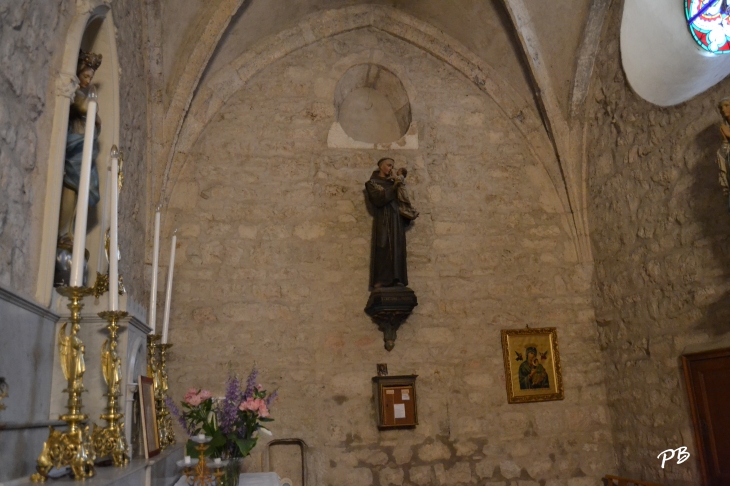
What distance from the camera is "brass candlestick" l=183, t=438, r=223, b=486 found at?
296 cm

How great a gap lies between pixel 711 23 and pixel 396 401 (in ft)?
13.4

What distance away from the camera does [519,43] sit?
6.61 metres

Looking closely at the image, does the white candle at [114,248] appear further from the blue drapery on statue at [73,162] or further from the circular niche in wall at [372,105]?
the circular niche in wall at [372,105]

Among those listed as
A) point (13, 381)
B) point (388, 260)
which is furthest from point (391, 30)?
point (13, 381)

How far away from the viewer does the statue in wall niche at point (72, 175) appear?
309 cm

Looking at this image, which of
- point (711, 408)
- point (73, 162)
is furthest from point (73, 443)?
point (711, 408)

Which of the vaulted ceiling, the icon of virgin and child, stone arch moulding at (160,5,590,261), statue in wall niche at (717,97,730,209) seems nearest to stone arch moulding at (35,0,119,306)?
the vaulted ceiling

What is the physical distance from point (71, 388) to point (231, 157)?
4382mm

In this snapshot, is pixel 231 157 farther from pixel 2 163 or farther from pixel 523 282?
pixel 2 163

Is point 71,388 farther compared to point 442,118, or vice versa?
point 442,118

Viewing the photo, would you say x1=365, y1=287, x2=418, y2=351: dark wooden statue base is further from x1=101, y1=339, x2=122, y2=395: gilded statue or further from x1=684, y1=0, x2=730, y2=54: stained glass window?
x1=101, y1=339, x2=122, y2=395: gilded statue

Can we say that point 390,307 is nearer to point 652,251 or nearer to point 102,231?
point 652,251

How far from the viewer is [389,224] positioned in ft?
19.7

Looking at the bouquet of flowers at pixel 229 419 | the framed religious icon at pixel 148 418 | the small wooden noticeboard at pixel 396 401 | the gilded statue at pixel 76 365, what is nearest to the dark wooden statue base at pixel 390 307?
the small wooden noticeboard at pixel 396 401
